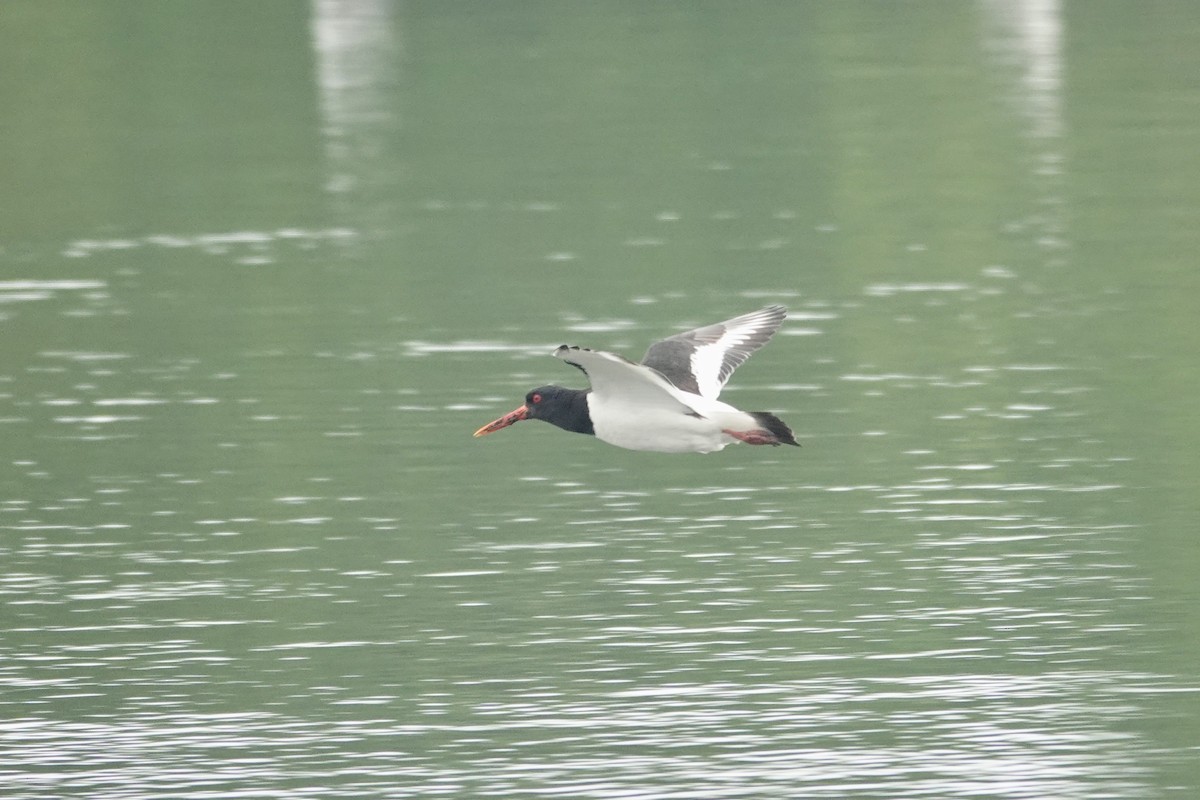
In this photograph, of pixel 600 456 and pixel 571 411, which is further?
pixel 600 456

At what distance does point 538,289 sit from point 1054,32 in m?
26.1

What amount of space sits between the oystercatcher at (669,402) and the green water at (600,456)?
1.47 meters

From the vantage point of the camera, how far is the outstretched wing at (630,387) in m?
16.5

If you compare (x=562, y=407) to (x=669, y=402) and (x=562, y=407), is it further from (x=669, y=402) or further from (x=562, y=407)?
(x=669, y=402)

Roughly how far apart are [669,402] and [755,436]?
0.75m

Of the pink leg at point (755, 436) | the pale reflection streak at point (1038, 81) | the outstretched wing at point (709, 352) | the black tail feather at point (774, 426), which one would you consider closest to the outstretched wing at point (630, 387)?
the pink leg at point (755, 436)

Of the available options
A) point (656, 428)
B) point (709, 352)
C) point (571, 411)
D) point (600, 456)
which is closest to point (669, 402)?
point (656, 428)

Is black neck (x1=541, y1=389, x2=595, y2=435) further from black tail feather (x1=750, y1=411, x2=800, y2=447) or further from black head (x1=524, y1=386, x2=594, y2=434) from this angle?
black tail feather (x1=750, y1=411, x2=800, y2=447)

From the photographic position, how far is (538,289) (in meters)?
30.3

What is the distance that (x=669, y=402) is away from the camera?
17.1 metres

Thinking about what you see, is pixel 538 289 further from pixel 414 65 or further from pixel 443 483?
pixel 414 65

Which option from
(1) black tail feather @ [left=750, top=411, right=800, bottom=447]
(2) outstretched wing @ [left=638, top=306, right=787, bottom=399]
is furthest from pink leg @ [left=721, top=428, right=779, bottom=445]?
(2) outstretched wing @ [left=638, top=306, right=787, bottom=399]

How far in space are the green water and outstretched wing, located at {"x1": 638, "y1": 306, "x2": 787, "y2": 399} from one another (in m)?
1.66

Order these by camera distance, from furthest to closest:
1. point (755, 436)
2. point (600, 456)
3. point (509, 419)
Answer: point (600, 456) < point (509, 419) < point (755, 436)
